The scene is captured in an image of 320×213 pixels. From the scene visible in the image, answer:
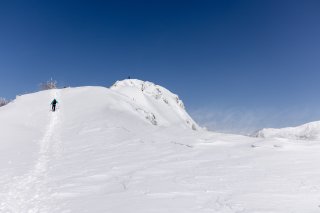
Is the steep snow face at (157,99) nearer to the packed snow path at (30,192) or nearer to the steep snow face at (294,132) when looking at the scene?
the steep snow face at (294,132)

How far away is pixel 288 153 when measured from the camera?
19047 mm

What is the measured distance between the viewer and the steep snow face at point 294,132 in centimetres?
7681

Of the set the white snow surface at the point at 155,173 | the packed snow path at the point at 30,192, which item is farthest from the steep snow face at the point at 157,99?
the packed snow path at the point at 30,192

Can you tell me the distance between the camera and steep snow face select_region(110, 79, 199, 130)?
4547 inches

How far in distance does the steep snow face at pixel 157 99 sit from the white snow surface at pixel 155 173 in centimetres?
7645

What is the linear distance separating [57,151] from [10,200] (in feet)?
39.7

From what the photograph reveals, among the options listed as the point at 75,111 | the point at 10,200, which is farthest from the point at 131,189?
the point at 75,111

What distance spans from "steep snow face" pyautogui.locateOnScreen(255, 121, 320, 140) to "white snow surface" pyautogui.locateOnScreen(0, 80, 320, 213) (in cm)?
5374

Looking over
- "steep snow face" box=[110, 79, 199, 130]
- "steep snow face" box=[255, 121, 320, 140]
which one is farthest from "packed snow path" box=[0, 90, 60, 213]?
"steep snow face" box=[110, 79, 199, 130]

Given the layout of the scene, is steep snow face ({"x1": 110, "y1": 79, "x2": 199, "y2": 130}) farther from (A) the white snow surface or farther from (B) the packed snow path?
(B) the packed snow path

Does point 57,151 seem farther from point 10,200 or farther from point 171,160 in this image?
point 10,200

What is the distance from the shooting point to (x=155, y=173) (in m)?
16.4

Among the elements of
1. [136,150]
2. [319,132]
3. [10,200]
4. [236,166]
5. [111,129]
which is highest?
[319,132]

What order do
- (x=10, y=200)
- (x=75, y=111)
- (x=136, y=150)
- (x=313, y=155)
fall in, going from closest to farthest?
(x=10, y=200), (x=313, y=155), (x=136, y=150), (x=75, y=111)
